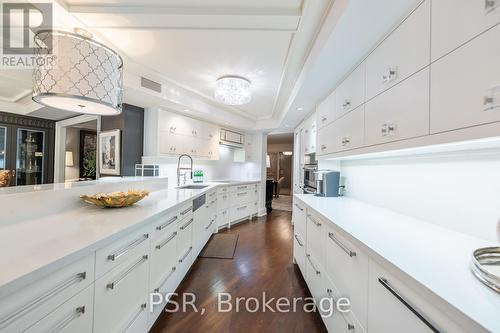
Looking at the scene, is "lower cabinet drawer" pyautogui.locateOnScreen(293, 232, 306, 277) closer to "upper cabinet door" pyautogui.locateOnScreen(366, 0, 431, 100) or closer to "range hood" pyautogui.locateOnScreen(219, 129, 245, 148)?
"upper cabinet door" pyautogui.locateOnScreen(366, 0, 431, 100)

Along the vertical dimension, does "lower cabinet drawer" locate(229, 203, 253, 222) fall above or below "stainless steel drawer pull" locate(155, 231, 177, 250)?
below

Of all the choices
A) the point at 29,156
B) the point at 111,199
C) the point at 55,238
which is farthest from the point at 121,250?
the point at 29,156

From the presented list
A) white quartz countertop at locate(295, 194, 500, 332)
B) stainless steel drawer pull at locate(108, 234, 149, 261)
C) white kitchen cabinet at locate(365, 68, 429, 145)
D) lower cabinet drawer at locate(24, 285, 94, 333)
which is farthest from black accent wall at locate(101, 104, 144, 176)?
white kitchen cabinet at locate(365, 68, 429, 145)

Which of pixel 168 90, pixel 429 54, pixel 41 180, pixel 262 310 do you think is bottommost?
pixel 262 310

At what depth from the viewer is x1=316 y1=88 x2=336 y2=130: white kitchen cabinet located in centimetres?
245

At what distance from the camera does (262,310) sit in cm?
181

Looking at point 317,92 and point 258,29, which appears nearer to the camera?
point 258,29

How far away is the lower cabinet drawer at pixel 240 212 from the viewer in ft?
14.8

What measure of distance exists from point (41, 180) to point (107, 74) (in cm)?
539

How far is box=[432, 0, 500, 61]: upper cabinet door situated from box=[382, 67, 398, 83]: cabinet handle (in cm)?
30

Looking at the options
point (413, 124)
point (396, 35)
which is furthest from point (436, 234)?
point (396, 35)

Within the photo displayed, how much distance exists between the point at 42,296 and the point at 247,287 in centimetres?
179

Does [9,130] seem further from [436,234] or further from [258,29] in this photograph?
[436,234]
